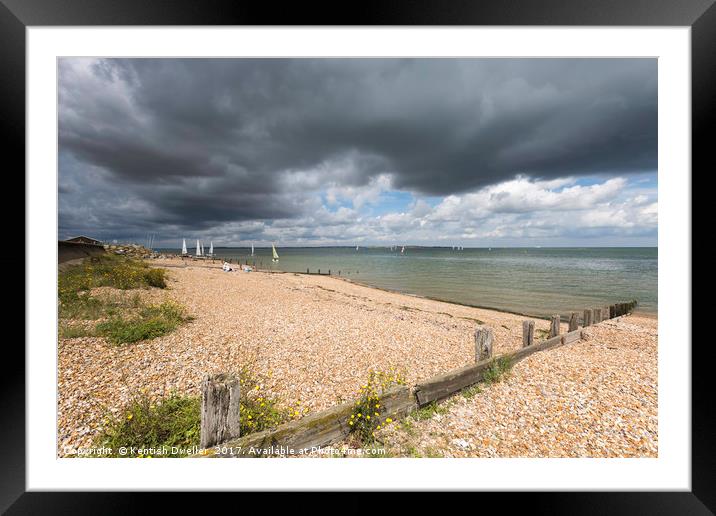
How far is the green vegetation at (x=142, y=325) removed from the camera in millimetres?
3983

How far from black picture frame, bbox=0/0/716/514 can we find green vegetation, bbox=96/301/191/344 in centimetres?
246

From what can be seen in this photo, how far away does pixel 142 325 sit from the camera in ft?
14.2

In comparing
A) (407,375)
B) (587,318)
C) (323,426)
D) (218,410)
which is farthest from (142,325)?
(587,318)

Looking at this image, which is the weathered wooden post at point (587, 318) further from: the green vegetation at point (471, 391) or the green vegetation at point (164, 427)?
the green vegetation at point (164, 427)

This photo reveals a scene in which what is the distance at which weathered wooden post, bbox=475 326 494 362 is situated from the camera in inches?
126

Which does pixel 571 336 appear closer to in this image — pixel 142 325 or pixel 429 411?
pixel 429 411

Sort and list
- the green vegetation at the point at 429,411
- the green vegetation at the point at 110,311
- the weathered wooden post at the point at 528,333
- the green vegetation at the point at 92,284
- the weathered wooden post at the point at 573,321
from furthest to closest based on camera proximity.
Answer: the weathered wooden post at the point at 573,321 → the green vegetation at the point at 92,284 → the green vegetation at the point at 110,311 → the weathered wooden post at the point at 528,333 → the green vegetation at the point at 429,411

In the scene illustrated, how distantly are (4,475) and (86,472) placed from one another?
1.56 feet

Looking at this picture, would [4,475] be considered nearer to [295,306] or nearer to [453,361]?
[453,361]

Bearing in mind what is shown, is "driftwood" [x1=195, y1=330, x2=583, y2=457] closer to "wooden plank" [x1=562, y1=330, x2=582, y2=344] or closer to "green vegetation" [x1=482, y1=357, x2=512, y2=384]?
"green vegetation" [x1=482, y1=357, x2=512, y2=384]
